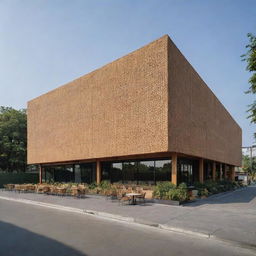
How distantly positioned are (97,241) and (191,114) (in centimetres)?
1610

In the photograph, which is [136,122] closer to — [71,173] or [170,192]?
[170,192]

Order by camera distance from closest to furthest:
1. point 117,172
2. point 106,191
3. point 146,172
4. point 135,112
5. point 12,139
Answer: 1. point 135,112
2. point 106,191
3. point 146,172
4. point 117,172
5. point 12,139

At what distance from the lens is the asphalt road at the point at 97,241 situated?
7.25 meters

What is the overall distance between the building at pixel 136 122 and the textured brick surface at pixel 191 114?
7cm

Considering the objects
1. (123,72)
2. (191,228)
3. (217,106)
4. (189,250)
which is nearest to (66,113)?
(123,72)

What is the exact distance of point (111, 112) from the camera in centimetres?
2273

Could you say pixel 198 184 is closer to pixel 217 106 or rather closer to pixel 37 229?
pixel 217 106

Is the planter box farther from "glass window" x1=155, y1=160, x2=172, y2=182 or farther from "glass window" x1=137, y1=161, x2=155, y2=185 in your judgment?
"glass window" x1=137, y1=161, x2=155, y2=185

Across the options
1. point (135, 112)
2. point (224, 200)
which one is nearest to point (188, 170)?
point (224, 200)

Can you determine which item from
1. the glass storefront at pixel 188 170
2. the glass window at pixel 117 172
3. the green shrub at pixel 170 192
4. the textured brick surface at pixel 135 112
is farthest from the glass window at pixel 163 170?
the glass window at pixel 117 172

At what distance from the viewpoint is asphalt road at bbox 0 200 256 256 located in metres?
7.25

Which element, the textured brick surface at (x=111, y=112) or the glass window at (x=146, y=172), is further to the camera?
the glass window at (x=146, y=172)

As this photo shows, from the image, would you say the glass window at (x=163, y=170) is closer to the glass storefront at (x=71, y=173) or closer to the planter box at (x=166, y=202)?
the planter box at (x=166, y=202)

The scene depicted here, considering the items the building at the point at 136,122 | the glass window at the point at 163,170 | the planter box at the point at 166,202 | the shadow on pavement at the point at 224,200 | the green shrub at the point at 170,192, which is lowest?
the shadow on pavement at the point at 224,200
